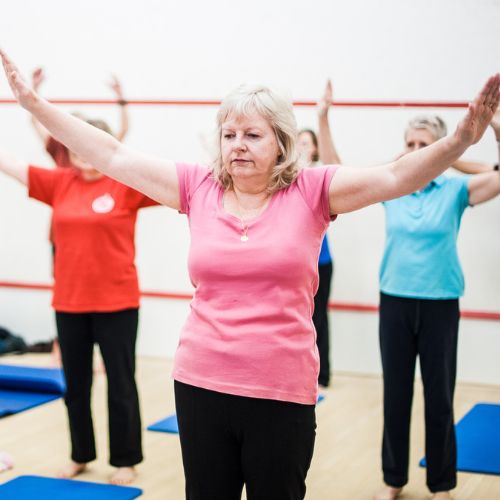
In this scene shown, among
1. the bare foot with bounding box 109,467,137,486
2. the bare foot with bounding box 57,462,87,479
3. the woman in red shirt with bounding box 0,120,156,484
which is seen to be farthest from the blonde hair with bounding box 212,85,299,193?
the bare foot with bounding box 57,462,87,479

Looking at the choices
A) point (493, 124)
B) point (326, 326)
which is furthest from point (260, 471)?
point (326, 326)

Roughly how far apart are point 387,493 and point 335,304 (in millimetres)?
2234

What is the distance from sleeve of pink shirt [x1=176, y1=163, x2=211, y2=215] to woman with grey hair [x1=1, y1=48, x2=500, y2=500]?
1.7 inches

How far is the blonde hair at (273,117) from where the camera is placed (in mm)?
2004

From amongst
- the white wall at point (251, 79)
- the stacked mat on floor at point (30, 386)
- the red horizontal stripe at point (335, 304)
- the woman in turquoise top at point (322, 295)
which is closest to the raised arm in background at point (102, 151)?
the woman in turquoise top at point (322, 295)

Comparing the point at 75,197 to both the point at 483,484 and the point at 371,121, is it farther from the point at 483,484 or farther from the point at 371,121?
the point at 371,121

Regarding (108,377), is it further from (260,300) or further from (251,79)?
(251,79)

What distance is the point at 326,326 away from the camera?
5055 millimetres

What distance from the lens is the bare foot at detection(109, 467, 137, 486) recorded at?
3.53 metres

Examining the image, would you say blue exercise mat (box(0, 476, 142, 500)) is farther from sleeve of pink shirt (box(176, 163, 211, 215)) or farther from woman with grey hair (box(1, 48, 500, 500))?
sleeve of pink shirt (box(176, 163, 211, 215))

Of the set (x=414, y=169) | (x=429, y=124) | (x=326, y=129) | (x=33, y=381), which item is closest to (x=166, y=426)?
(x=33, y=381)

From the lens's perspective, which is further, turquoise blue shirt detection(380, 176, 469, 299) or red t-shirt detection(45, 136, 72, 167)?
red t-shirt detection(45, 136, 72, 167)

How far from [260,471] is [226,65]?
4.01 meters

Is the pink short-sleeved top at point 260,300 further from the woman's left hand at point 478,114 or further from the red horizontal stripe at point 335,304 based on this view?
the red horizontal stripe at point 335,304
